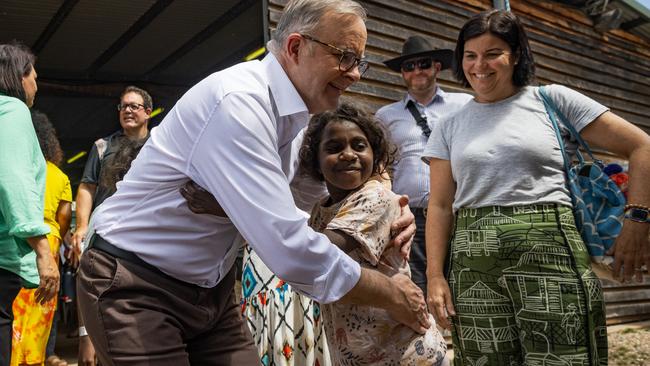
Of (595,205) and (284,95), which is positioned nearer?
(284,95)

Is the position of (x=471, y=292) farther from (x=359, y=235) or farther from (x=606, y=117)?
(x=606, y=117)

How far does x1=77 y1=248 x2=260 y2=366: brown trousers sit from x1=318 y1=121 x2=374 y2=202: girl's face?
2.37 ft

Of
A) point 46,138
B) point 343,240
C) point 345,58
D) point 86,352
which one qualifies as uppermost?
point 345,58

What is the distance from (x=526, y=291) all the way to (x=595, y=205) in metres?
0.45

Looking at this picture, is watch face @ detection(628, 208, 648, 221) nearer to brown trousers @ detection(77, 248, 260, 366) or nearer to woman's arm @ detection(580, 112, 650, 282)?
woman's arm @ detection(580, 112, 650, 282)

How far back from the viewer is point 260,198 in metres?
1.43

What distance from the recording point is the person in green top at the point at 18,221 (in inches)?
96.6

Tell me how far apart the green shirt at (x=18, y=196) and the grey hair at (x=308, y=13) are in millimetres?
1421

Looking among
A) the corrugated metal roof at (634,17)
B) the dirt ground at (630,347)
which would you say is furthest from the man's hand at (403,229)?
the corrugated metal roof at (634,17)

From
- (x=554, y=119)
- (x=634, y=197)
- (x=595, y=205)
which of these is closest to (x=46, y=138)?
(x=554, y=119)

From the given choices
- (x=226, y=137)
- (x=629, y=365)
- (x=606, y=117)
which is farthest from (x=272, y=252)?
(x=629, y=365)

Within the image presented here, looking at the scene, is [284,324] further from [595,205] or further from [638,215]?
[638,215]

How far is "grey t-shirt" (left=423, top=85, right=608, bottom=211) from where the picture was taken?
233 centimetres

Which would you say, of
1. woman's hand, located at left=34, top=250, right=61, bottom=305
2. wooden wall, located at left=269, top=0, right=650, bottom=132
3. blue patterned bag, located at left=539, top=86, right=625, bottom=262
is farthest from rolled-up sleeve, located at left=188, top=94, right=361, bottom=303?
wooden wall, located at left=269, top=0, right=650, bottom=132
